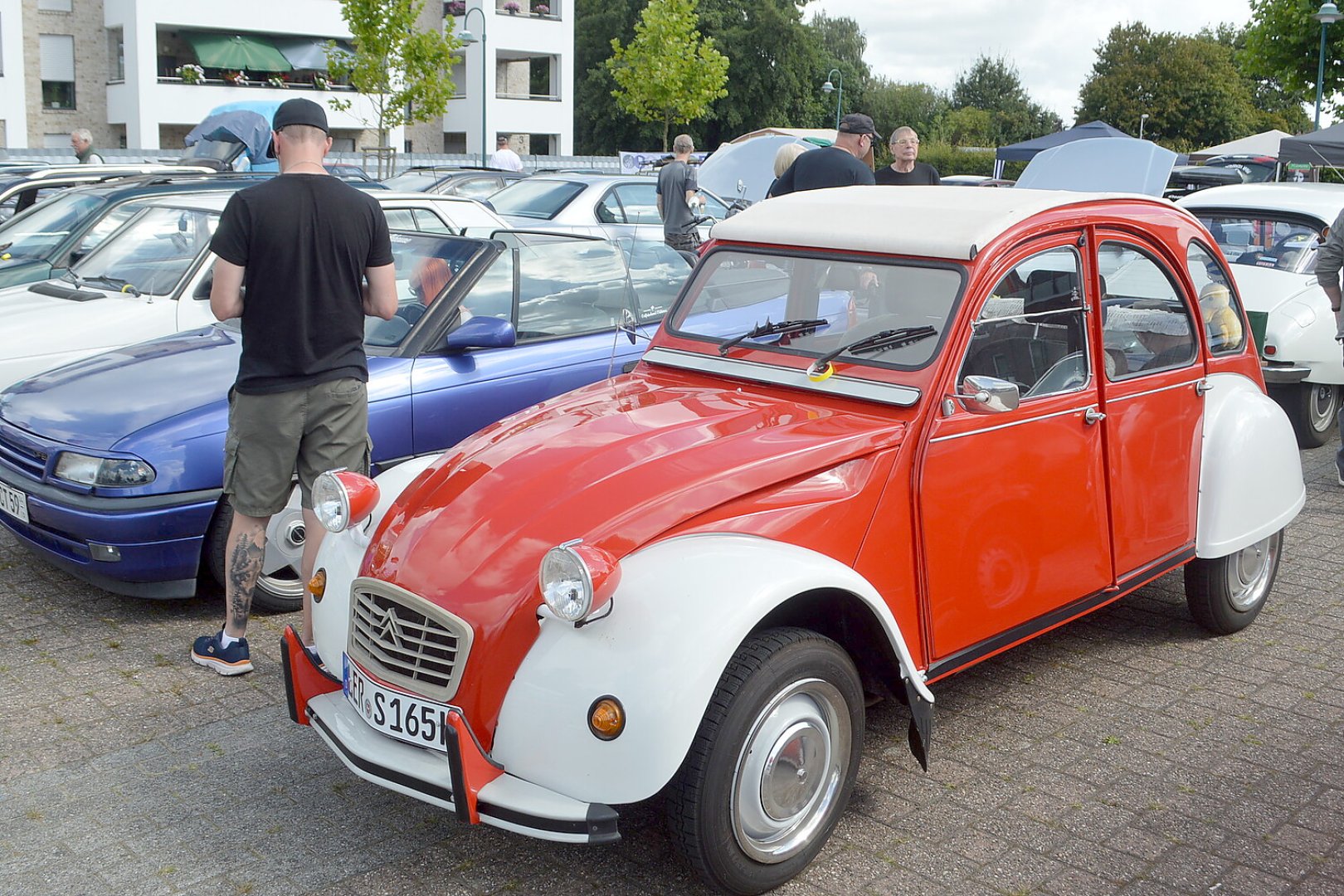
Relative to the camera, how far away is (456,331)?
5590 millimetres

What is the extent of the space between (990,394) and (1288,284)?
21.8 ft

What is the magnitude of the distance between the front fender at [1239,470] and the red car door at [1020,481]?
0.72 m

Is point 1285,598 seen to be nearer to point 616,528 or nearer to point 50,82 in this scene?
point 616,528

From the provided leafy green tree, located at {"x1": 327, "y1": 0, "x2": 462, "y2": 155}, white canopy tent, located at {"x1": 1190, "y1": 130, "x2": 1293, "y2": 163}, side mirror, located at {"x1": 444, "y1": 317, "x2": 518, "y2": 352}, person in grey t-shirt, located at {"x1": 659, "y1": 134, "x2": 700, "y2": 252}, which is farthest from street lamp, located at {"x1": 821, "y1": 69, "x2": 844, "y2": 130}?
side mirror, located at {"x1": 444, "y1": 317, "x2": 518, "y2": 352}

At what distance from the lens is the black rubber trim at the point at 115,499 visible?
4957 mm

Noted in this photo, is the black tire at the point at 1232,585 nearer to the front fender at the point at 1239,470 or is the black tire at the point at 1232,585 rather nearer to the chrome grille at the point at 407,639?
the front fender at the point at 1239,470

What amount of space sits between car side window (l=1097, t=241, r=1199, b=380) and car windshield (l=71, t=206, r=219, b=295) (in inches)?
213

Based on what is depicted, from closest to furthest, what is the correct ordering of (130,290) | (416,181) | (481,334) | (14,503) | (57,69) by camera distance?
1. (14,503)
2. (481,334)
3. (130,290)
4. (416,181)
5. (57,69)

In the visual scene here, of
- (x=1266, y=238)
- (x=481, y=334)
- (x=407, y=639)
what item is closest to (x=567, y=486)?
(x=407, y=639)

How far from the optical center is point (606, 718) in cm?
292

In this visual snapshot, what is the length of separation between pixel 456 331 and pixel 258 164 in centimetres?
1191

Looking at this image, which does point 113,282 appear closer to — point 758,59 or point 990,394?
point 990,394

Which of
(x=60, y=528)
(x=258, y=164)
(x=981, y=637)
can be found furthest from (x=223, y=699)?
(x=258, y=164)

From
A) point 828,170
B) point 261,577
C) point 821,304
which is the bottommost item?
point 261,577
